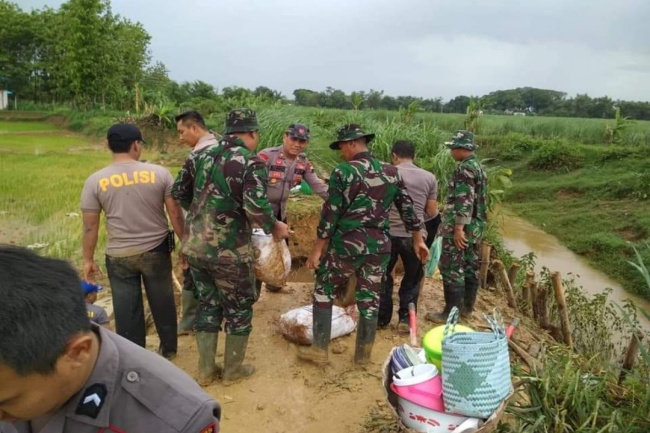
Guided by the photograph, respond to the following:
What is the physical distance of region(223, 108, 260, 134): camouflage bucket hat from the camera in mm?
3123

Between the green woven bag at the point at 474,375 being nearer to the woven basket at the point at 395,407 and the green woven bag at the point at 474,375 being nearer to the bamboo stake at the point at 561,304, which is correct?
the woven basket at the point at 395,407

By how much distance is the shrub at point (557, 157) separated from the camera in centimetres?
1734

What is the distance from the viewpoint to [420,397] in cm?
203

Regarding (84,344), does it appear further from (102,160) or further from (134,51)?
(134,51)

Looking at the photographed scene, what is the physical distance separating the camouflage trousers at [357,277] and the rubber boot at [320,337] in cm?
6

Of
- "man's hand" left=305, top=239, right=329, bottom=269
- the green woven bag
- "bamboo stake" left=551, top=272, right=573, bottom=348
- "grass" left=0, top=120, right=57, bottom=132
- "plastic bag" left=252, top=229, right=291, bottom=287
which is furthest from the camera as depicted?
"grass" left=0, top=120, right=57, bottom=132

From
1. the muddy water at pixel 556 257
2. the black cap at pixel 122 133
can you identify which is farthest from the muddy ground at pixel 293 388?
the muddy water at pixel 556 257

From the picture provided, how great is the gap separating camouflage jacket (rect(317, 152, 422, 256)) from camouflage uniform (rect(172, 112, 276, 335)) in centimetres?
52

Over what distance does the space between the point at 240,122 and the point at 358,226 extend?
104 cm

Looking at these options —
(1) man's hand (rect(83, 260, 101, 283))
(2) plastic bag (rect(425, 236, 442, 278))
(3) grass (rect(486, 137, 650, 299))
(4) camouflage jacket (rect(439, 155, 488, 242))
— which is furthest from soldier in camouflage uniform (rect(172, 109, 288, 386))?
(3) grass (rect(486, 137, 650, 299))

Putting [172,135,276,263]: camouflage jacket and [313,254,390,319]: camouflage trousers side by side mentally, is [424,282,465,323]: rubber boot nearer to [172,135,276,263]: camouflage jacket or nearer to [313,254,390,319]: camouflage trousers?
[313,254,390,319]: camouflage trousers

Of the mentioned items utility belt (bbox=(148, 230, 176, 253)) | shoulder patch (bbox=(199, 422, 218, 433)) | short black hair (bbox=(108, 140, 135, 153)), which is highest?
short black hair (bbox=(108, 140, 135, 153))

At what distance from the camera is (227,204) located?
2953mm

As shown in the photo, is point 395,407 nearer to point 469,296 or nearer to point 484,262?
point 469,296
